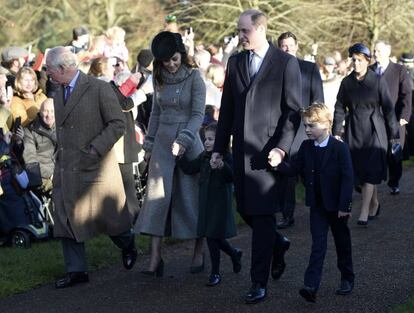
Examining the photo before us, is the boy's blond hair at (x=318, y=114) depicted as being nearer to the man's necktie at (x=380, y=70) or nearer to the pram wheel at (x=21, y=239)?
the pram wheel at (x=21, y=239)

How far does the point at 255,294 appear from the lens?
23.9 feet

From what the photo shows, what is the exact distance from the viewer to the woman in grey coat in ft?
27.6

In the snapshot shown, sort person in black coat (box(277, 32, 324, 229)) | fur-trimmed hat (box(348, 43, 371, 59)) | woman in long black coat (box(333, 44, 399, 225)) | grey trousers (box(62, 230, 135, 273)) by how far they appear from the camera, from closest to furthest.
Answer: grey trousers (box(62, 230, 135, 273)), person in black coat (box(277, 32, 324, 229)), fur-trimmed hat (box(348, 43, 371, 59)), woman in long black coat (box(333, 44, 399, 225))

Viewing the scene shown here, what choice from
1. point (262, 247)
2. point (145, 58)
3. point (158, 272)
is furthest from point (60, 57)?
point (145, 58)

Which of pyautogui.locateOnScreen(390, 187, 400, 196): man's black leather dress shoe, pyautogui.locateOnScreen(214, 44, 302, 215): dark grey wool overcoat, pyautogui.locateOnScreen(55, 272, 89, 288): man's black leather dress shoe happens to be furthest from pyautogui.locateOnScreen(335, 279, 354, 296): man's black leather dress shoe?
pyautogui.locateOnScreen(390, 187, 400, 196): man's black leather dress shoe

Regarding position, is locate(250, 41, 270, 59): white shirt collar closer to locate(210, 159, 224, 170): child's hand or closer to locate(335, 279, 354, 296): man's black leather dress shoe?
locate(210, 159, 224, 170): child's hand

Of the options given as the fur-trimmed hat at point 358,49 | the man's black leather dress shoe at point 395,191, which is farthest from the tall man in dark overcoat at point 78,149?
the man's black leather dress shoe at point 395,191

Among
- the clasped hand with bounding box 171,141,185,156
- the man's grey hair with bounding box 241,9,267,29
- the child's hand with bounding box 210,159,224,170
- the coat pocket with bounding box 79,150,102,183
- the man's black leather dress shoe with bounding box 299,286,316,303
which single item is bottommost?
the man's black leather dress shoe with bounding box 299,286,316,303

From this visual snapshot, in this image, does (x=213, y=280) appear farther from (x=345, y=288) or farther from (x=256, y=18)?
(x=256, y=18)

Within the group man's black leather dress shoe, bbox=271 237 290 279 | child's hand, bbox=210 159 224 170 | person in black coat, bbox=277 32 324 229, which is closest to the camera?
child's hand, bbox=210 159 224 170

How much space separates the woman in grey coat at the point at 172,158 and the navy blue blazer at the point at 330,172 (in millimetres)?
1205

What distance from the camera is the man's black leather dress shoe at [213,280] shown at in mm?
8034

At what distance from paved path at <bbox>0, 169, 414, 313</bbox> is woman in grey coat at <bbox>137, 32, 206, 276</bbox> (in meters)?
0.37

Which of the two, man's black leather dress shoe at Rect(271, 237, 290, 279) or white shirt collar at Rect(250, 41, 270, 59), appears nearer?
white shirt collar at Rect(250, 41, 270, 59)
